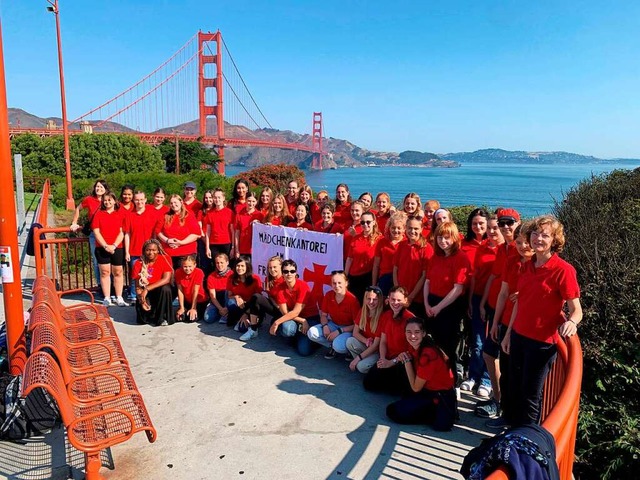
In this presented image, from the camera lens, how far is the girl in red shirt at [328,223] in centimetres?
653

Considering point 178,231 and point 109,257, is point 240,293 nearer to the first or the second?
point 178,231

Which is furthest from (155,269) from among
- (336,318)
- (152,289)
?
(336,318)

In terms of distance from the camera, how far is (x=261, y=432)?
4.06 metres

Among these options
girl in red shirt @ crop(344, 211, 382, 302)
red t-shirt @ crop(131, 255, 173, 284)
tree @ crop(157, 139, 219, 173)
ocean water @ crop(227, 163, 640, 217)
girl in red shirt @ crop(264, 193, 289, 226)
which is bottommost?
ocean water @ crop(227, 163, 640, 217)

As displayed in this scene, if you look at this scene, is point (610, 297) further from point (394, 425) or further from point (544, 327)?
point (394, 425)

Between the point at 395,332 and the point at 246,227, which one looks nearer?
the point at 395,332

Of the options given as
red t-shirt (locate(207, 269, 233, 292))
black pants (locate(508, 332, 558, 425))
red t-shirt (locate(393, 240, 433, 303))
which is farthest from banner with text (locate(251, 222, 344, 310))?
black pants (locate(508, 332, 558, 425))

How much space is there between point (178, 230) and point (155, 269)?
2.21ft

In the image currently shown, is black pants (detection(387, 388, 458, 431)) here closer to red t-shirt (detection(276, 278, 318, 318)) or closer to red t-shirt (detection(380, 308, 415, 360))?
red t-shirt (detection(380, 308, 415, 360))

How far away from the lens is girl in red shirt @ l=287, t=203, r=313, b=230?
22.0ft

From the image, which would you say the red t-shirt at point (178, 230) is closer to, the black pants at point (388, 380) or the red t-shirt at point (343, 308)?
the red t-shirt at point (343, 308)

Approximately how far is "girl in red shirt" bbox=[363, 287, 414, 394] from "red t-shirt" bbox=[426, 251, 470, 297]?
13.4 inches

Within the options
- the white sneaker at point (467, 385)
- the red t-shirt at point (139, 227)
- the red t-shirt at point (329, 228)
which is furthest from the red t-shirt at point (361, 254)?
the red t-shirt at point (139, 227)

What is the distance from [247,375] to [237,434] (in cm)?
111
